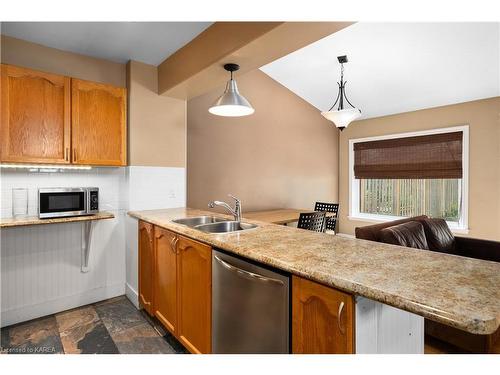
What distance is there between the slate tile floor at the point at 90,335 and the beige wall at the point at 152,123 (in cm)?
140

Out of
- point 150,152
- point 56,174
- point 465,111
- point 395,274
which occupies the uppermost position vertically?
point 465,111

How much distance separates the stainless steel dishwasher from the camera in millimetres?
1208

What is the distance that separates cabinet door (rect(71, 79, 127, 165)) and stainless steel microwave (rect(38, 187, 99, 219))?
26 cm

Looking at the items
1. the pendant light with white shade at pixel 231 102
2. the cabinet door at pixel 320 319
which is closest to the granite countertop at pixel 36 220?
the pendant light with white shade at pixel 231 102

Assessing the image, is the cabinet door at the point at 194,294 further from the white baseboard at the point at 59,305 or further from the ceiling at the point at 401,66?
the ceiling at the point at 401,66

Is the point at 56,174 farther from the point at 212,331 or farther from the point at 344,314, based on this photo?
the point at 344,314

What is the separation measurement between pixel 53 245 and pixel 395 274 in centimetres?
273

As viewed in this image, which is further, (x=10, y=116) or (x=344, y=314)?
(x=10, y=116)

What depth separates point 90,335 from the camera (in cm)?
217

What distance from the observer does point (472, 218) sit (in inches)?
160

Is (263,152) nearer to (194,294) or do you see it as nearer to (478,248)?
(478,248)


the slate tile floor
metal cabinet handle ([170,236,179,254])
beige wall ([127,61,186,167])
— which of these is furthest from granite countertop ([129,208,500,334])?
beige wall ([127,61,186,167])

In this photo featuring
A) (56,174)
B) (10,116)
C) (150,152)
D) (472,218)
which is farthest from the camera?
(472,218)
